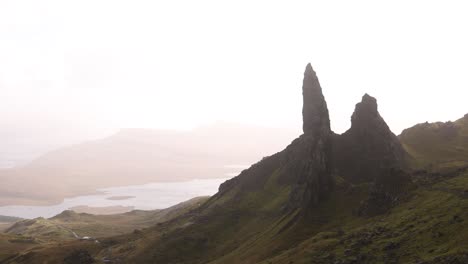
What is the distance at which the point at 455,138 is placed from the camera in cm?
14300

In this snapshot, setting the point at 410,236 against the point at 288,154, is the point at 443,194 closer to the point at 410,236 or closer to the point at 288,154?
the point at 410,236

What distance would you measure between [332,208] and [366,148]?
3377 centimetres

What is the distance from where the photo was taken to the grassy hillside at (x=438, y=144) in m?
124

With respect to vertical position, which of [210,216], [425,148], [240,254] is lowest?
[240,254]

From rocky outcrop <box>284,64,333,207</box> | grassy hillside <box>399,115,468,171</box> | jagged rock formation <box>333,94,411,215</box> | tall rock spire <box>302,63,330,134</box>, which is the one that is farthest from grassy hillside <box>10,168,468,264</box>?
grassy hillside <box>399,115,468,171</box>

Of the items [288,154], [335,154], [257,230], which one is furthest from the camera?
[288,154]

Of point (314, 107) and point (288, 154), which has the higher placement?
point (314, 107)

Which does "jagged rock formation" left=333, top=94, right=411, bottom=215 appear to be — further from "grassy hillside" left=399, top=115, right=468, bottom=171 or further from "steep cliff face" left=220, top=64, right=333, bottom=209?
"steep cliff face" left=220, top=64, right=333, bottom=209

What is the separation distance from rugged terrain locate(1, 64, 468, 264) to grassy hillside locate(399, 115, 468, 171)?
0.33 metres

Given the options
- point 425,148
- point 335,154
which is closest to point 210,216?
point 335,154

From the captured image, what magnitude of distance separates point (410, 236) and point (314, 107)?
70.3 meters

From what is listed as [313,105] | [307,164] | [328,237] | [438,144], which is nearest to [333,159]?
[307,164]

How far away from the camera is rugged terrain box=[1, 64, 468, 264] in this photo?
2596 inches

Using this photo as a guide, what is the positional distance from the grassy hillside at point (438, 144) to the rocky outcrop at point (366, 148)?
8.35 metres
